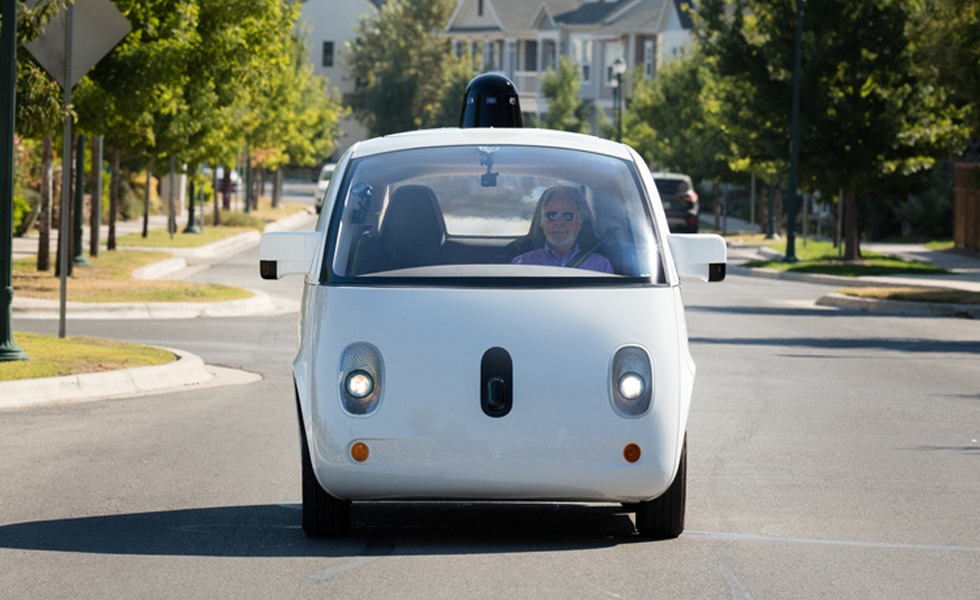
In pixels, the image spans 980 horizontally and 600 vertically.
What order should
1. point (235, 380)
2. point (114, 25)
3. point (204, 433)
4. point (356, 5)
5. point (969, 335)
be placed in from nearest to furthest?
1. point (204, 433)
2. point (235, 380)
3. point (114, 25)
4. point (969, 335)
5. point (356, 5)

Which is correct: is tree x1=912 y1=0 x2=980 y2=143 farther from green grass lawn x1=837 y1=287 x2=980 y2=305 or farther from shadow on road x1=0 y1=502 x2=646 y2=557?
shadow on road x1=0 y1=502 x2=646 y2=557

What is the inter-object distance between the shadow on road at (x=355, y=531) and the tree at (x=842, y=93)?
30.7 metres

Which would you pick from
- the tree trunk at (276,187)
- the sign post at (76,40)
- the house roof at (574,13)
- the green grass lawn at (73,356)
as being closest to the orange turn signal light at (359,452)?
the green grass lawn at (73,356)

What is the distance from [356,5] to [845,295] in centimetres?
9813

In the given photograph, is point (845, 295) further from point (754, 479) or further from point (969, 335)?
point (754, 479)

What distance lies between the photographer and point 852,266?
1435 inches

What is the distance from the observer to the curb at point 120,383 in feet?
43.4

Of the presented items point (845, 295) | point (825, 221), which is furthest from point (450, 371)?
point (825, 221)

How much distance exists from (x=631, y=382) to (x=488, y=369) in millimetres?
600

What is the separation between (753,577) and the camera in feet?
23.1

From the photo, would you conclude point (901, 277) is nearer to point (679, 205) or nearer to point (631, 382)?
point (679, 205)

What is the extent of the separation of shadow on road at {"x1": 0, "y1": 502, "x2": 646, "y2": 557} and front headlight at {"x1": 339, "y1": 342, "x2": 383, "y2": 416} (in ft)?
2.14

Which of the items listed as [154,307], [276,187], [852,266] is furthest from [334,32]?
[154,307]

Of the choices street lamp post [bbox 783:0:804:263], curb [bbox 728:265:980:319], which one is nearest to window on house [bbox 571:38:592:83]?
street lamp post [bbox 783:0:804:263]
